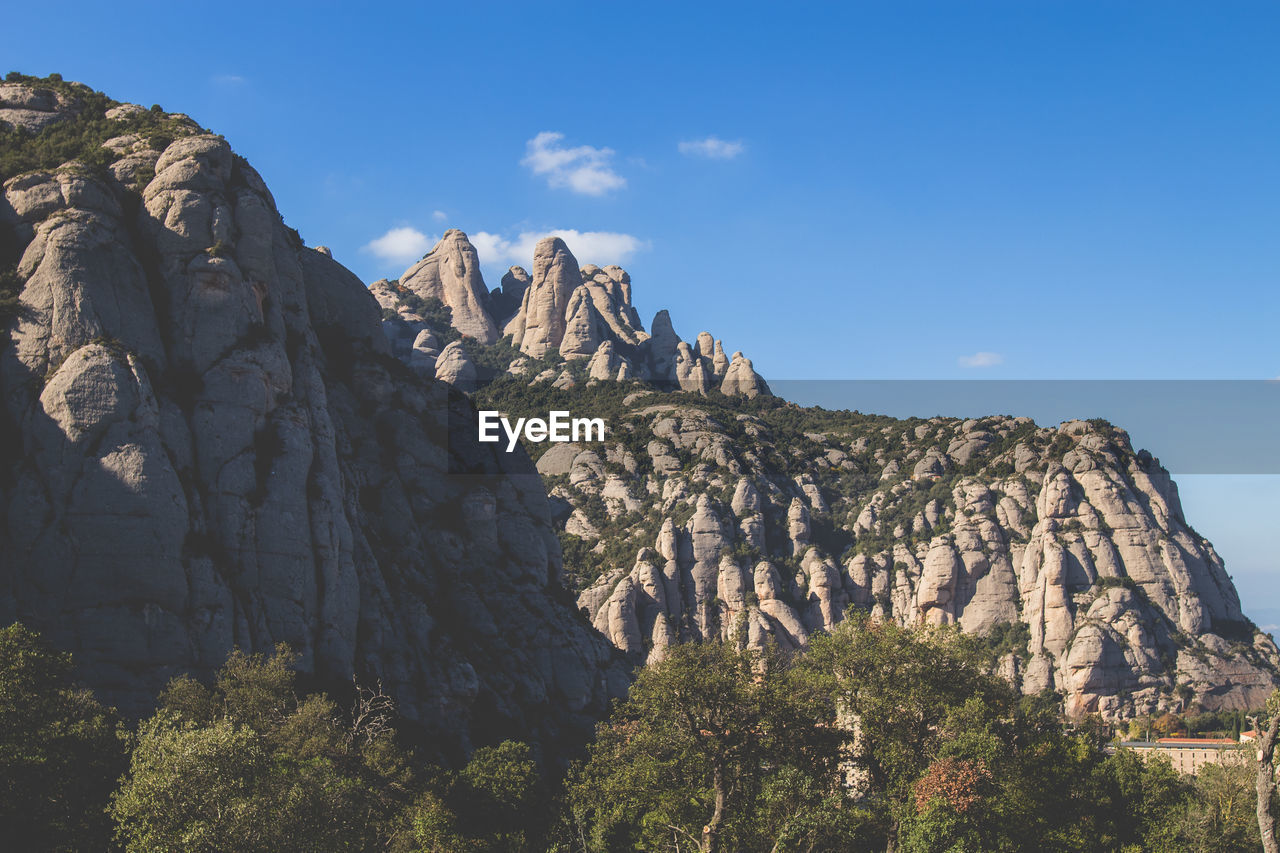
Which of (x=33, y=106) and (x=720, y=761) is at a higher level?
(x=33, y=106)

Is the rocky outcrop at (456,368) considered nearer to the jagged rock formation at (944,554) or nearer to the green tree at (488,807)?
the jagged rock formation at (944,554)

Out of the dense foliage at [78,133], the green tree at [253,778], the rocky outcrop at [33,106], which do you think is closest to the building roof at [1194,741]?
the green tree at [253,778]

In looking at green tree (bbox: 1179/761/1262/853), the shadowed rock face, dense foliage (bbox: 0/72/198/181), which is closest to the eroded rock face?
the shadowed rock face

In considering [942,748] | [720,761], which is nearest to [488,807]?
[720,761]

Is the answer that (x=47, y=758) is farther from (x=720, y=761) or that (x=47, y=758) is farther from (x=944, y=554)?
(x=944, y=554)

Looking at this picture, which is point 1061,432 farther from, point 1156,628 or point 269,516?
point 269,516

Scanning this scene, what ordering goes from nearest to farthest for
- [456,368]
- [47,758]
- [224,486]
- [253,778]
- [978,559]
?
[253,778], [47,758], [224,486], [978,559], [456,368]
